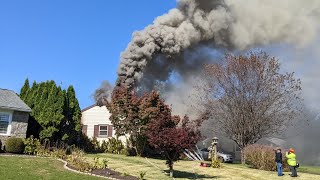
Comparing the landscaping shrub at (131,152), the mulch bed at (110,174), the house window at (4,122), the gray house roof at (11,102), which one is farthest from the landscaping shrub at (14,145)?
the landscaping shrub at (131,152)

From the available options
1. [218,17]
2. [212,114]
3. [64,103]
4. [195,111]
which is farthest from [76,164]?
[218,17]

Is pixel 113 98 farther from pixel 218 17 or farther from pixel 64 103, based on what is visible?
pixel 218 17

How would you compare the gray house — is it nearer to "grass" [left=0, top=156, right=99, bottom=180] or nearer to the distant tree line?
the distant tree line

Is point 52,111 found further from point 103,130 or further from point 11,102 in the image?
point 103,130

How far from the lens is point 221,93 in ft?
100

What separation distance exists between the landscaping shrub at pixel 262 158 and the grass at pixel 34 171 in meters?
11.7

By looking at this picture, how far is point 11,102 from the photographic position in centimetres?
2262

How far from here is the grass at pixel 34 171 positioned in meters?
12.1

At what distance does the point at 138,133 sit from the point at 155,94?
11.3 feet

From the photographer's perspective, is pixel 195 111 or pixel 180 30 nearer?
pixel 180 30

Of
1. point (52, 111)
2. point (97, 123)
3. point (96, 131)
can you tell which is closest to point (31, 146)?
point (52, 111)

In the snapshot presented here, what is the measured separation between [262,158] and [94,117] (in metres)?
15.5

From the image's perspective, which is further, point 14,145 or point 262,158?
point 262,158

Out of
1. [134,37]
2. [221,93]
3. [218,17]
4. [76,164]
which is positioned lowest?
[76,164]
